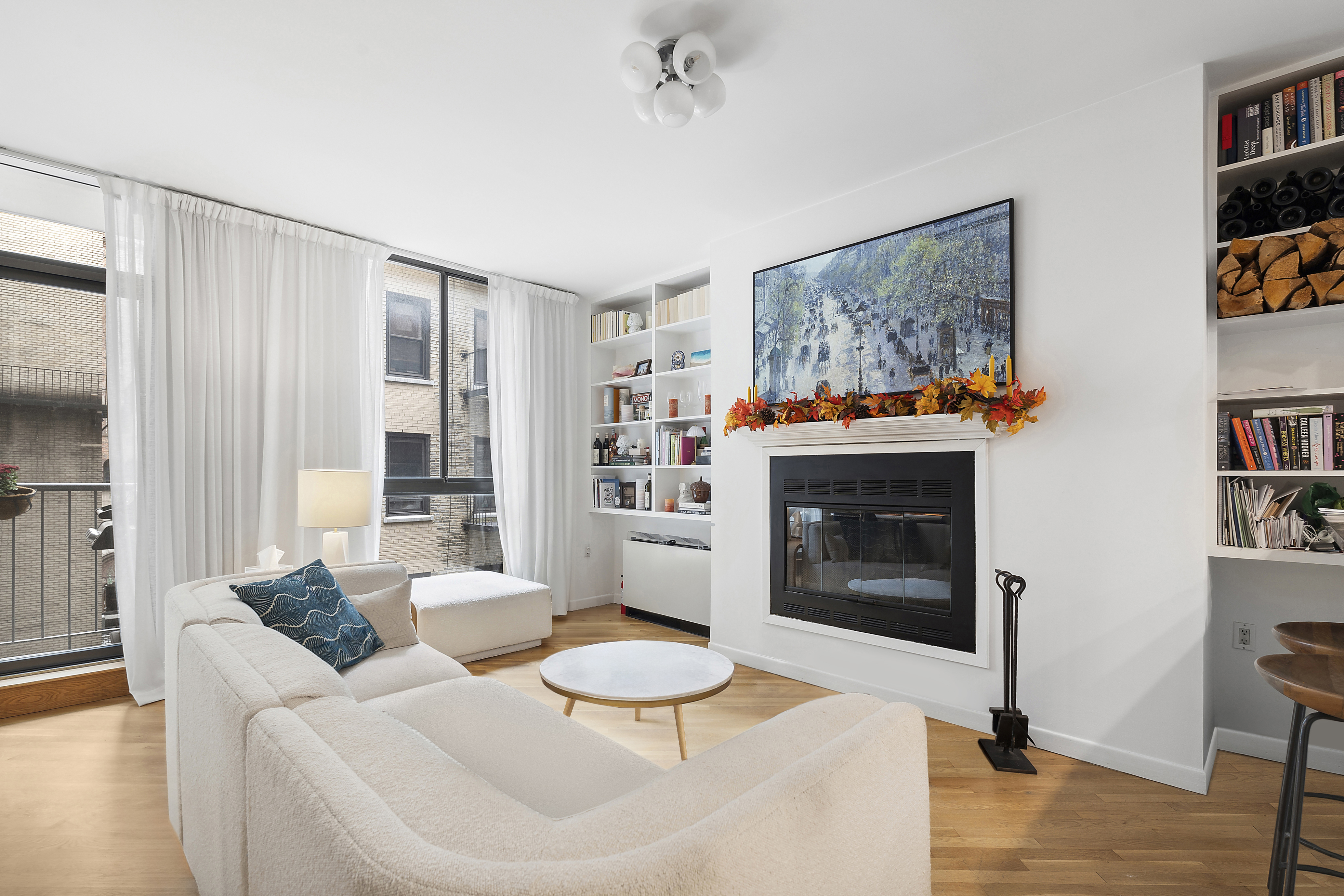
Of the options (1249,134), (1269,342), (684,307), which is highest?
(1249,134)

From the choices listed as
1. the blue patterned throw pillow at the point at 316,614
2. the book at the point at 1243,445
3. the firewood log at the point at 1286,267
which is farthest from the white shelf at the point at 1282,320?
the blue patterned throw pillow at the point at 316,614

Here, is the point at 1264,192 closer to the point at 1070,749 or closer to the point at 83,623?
the point at 1070,749

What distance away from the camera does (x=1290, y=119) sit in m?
2.29

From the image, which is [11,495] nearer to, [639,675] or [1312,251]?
[639,675]

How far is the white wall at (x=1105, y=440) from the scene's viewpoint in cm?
233

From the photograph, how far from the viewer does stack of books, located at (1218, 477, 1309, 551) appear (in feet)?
7.22

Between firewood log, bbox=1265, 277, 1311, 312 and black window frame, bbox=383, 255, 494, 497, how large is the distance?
4317mm

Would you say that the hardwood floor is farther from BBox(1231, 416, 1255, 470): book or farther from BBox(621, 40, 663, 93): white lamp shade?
BBox(621, 40, 663, 93): white lamp shade

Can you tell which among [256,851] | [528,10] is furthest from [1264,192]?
[256,851]

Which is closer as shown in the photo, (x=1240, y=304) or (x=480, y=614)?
(x=1240, y=304)

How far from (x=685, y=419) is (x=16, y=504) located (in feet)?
11.7

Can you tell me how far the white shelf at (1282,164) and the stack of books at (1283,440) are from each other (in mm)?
886

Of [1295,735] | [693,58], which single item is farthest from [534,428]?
[1295,735]

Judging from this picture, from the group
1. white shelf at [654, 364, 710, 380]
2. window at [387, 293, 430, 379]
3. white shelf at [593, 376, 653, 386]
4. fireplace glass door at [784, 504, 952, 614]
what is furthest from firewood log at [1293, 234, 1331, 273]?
window at [387, 293, 430, 379]
